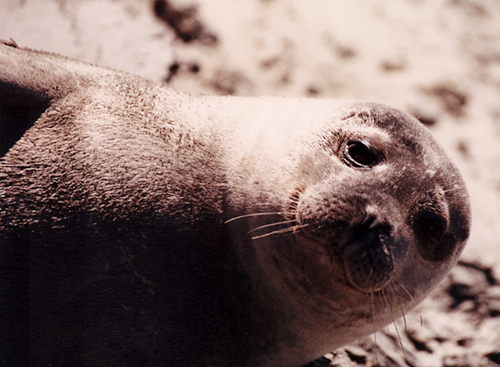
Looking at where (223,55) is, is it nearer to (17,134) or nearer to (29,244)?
(17,134)

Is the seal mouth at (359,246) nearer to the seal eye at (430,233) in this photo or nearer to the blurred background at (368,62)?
the seal eye at (430,233)

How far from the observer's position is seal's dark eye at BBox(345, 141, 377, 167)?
208 cm

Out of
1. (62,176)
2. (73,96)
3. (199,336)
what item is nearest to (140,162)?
(62,176)

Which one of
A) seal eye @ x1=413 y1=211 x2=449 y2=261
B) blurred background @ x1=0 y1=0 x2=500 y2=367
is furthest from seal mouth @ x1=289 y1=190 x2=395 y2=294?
blurred background @ x1=0 y1=0 x2=500 y2=367

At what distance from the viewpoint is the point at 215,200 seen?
6.89 ft

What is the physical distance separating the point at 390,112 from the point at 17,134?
1.76 metres

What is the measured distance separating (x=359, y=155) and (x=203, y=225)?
78 cm

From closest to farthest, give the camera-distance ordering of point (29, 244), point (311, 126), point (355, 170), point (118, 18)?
point (29, 244) < point (355, 170) < point (311, 126) < point (118, 18)

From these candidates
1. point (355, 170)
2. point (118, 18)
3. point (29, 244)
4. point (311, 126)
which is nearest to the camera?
point (29, 244)

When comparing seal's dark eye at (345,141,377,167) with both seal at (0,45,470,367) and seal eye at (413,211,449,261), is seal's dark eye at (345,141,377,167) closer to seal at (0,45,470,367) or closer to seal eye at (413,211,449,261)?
seal at (0,45,470,367)

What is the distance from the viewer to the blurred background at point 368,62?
3430 millimetres

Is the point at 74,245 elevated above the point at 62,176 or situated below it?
below

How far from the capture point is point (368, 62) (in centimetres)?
470

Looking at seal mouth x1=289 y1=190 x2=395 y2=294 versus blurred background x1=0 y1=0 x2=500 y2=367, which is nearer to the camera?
seal mouth x1=289 y1=190 x2=395 y2=294
